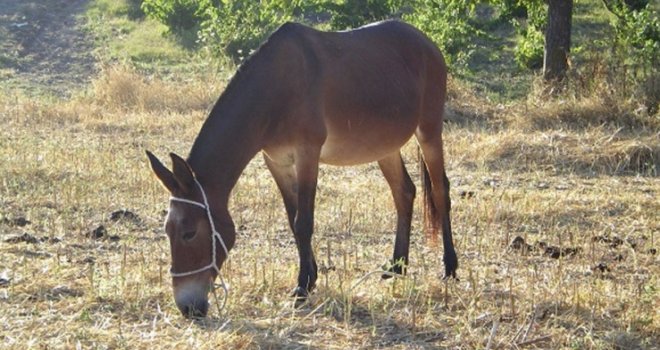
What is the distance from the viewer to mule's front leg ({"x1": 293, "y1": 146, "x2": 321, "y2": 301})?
20.2ft

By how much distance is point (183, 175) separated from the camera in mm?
5523

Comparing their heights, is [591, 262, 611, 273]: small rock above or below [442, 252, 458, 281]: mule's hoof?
above

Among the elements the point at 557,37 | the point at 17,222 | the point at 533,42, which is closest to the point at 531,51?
the point at 533,42

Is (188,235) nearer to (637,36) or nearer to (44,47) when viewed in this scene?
(637,36)

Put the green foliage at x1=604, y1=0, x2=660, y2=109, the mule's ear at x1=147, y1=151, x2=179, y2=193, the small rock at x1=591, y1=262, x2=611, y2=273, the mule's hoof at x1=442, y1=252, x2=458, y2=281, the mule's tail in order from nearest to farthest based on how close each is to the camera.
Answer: the mule's ear at x1=147, y1=151, x2=179, y2=193 < the small rock at x1=591, y1=262, x2=611, y2=273 < the mule's hoof at x1=442, y1=252, x2=458, y2=281 < the mule's tail < the green foliage at x1=604, y1=0, x2=660, y2=109

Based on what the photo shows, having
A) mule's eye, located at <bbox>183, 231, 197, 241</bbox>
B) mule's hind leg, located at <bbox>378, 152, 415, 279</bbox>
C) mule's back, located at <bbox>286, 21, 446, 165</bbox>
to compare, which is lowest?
mule's hind leg, located at <bbox>378, 152, 415, 279</bbox>

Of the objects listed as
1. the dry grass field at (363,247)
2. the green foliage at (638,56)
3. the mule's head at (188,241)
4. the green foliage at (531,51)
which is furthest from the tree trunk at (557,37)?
the mule's head at (188,241)

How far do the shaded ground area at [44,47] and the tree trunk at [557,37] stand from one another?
27.2ft

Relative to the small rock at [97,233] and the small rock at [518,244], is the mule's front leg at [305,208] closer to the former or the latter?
the small rock at [518,244]

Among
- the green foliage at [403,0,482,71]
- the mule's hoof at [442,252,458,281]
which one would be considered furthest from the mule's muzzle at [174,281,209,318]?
the green foliage at [403,0,482,71]

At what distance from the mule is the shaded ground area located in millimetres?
11307

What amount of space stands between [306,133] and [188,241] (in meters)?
1.06

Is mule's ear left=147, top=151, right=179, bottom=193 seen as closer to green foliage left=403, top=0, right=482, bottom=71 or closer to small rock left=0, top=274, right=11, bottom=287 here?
small rock left=0, top=274, right=11, bottom=287

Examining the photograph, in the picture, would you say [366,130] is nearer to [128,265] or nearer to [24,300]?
[128,265]
